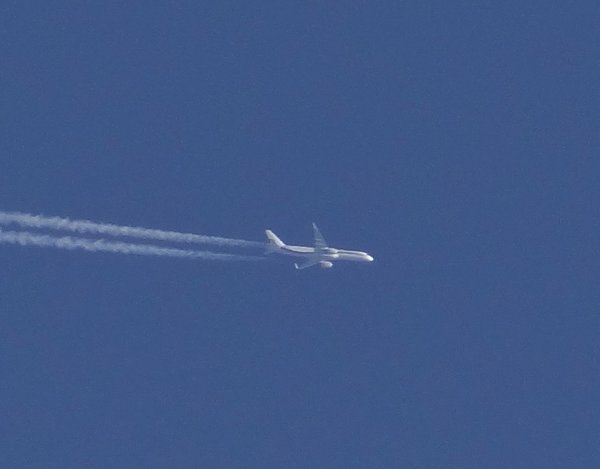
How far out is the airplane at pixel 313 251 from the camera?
125 metres

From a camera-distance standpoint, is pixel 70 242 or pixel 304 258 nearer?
pixel 70 242

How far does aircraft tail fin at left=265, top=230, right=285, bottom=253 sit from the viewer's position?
124m

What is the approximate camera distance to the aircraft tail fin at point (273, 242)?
408 feet

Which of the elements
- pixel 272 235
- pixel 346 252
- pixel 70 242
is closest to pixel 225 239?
pixel 272 235

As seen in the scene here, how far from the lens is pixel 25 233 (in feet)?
296

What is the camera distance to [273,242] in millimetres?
125188

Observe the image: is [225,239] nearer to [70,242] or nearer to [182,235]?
[182,235]

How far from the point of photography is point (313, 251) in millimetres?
126312

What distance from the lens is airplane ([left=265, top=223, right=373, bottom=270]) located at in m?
125

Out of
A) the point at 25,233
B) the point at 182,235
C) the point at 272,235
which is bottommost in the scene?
the point at 25,233

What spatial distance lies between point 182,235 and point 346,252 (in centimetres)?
2549

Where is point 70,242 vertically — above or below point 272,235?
below

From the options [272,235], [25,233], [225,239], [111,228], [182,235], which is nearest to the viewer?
[25,233]

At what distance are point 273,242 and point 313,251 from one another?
13.2ft
